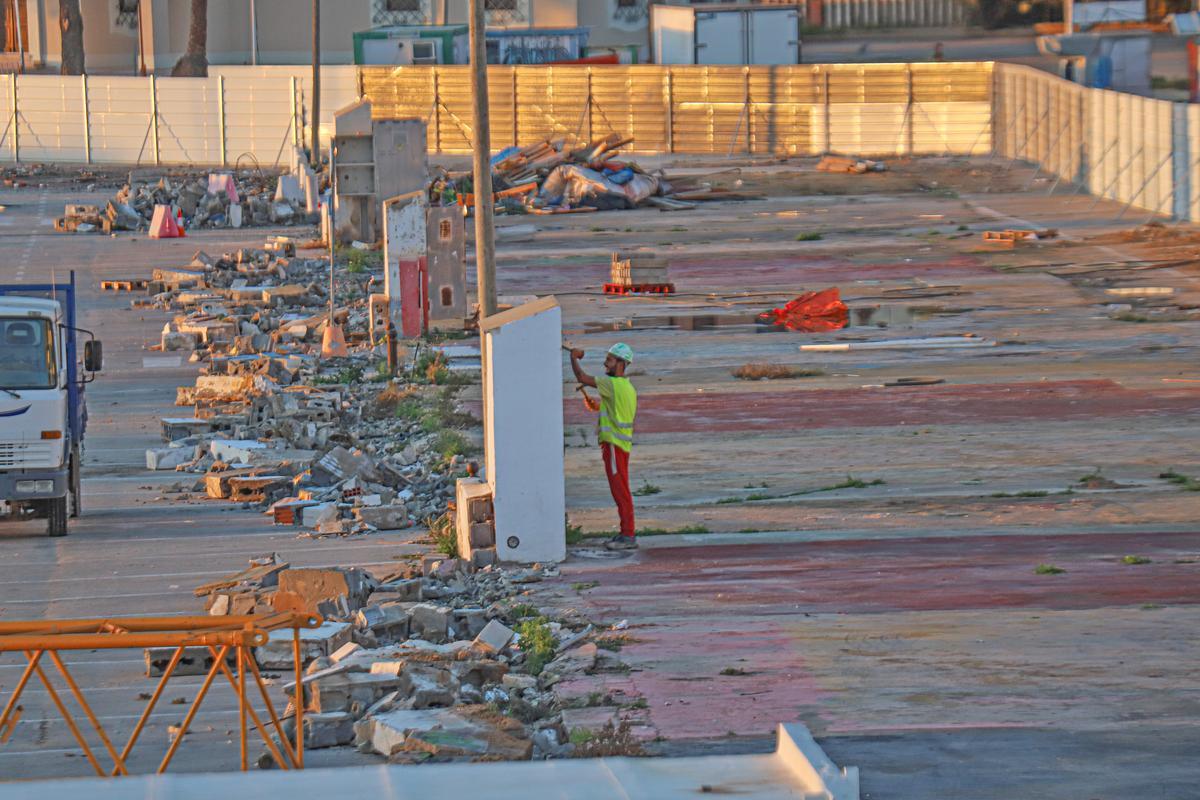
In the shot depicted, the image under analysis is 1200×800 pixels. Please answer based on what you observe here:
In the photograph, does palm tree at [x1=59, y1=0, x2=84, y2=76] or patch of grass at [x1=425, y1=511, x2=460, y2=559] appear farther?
palm tree at [x1=59, y1=0, x2=84, y2=76]

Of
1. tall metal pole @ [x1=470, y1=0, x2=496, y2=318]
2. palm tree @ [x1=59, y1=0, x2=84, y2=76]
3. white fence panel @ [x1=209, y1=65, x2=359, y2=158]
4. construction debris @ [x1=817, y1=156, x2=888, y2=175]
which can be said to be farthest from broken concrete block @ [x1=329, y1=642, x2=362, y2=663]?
palm tree @ [x1=59, y1=0, x2=84, y2=76]

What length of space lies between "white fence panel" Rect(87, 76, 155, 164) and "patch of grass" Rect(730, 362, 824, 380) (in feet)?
137

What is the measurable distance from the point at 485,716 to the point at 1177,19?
243 ft

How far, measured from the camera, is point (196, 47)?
75.6 metres

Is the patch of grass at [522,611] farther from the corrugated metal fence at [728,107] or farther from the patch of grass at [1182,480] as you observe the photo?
the corrugated metal fence at [728,107]

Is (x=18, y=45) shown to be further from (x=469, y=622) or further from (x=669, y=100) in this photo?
(x=469, y=622)

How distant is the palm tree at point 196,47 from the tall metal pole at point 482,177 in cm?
5180

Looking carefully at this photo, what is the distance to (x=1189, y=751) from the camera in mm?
11727

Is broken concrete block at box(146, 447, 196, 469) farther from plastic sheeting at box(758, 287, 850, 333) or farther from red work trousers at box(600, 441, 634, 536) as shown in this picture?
plastic sheeting at box(758, 287, 850, 333)

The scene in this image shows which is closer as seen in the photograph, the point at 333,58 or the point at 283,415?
the point at 283,415

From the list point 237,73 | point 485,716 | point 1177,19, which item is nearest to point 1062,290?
point 485,716

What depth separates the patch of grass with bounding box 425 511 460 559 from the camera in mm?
18188

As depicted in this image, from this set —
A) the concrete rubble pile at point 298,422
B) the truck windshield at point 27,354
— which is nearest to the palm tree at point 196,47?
the concrete rubble pile at point 298,422

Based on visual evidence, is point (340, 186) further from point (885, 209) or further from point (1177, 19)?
point (1177, 19)
